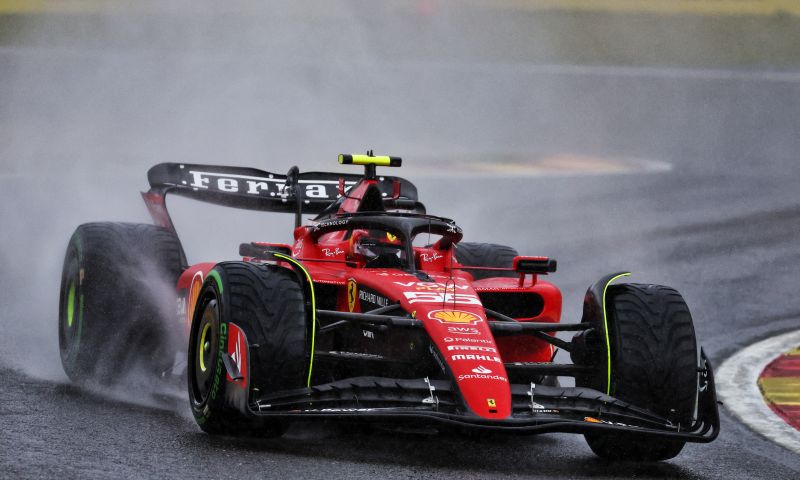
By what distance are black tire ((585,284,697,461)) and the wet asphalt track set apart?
0.52ft

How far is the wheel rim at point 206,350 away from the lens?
7.48 m

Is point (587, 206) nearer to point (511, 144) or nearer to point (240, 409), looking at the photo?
point (511, 144)

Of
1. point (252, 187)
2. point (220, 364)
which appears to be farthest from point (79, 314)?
point (220, 364)

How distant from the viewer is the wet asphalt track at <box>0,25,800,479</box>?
717cm

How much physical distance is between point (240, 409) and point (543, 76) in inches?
832

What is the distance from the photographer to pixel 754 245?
57.8ft

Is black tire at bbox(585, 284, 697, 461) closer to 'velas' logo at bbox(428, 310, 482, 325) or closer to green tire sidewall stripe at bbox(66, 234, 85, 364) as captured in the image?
'velas' logo at bbox(428, 310, 482, 325)

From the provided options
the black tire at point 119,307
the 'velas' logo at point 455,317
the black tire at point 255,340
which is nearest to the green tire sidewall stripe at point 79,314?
the black tire at point 119,307

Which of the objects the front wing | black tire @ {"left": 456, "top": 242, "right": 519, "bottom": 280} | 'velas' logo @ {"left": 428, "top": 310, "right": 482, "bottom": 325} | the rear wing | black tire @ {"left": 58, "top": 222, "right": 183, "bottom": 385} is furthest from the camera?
the rear wing

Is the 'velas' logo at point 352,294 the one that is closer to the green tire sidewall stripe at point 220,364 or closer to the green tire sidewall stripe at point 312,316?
the green tire sidewall stripe at point 312,316

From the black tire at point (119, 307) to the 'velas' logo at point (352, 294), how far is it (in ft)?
6.12

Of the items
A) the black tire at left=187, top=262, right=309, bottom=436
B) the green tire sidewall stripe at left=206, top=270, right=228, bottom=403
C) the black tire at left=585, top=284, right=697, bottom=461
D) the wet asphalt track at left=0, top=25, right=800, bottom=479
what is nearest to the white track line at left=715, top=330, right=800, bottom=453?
the wet asphalt track at left=0, top=25, right=800, bottom=479

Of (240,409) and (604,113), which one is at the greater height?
(604,113)

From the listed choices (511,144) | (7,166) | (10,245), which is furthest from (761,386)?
(511,144)
